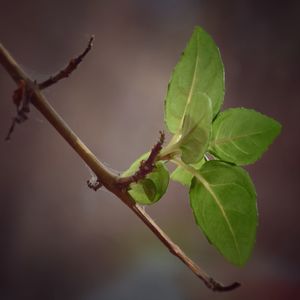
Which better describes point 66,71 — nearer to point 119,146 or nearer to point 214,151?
point 214,151

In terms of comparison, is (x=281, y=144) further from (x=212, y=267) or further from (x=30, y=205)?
(x=30, y=205)

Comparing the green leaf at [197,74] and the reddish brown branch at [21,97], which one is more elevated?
the reddish brown branch at [21,97]

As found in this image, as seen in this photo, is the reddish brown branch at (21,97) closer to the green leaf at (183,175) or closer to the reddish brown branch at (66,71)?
the reddish brown branch at (66,71)

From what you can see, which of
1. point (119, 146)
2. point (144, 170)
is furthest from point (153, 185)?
point (119, 146)

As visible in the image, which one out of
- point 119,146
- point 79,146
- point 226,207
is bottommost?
point 119,146

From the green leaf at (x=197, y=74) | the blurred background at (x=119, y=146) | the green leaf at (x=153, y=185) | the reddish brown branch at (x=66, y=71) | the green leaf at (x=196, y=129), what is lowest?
the blurred background at (x=119, y=146)

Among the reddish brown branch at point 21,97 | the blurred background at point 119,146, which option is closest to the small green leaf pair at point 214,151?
the reddish brown branch at point 21,97

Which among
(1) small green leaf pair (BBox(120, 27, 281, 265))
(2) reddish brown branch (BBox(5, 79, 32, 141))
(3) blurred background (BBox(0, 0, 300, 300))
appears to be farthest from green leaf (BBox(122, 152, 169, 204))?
(3) blurred background (BBox(0, 0, 300, 300))
